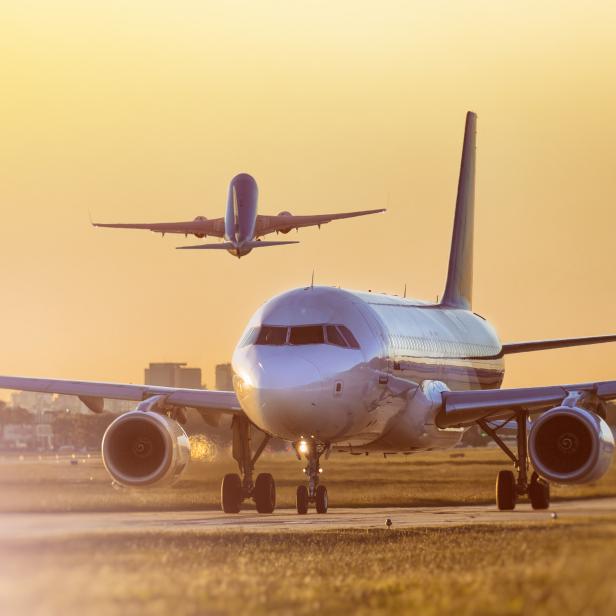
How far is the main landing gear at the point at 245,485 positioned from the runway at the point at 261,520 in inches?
15.1

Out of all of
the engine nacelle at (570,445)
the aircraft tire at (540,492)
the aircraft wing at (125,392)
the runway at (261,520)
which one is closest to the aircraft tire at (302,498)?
the runway at (261,520)

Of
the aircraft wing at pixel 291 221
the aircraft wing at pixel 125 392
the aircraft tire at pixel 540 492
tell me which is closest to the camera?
the aircraft wing at pixel 125 392

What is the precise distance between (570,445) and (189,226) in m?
41.6

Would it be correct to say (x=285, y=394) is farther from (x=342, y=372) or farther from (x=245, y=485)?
(x=245, y=485)

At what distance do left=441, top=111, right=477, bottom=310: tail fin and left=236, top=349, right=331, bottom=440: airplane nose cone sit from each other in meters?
16.8

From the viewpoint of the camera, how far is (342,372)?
99.3 feet

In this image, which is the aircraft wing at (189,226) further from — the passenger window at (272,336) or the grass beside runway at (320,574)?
the grass beside runway at (320,574)

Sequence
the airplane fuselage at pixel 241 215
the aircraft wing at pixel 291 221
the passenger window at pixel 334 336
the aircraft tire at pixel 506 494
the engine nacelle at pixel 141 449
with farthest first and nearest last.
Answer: the airplane fuselage at pixel 241 215 → the aircraft wing at pixel 291 221 → the aircraft tire at pixel 506 494 → the engine nacelle at pixel 141 449 → the passenger window at pixel 334 336

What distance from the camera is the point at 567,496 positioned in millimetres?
39438

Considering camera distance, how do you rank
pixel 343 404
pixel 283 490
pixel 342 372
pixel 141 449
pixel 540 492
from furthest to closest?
pixel 283 490
pixel 540 492
pixel 141 449
pixel 342 372
pixel 343 404

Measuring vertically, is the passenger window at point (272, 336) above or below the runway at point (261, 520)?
above

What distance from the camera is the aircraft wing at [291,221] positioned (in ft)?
216

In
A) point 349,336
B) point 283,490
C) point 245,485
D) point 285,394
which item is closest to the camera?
point 285,394

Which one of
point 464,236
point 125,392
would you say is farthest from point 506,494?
point 464,236
